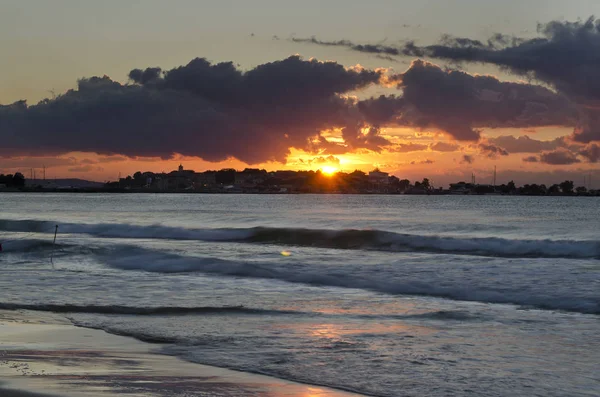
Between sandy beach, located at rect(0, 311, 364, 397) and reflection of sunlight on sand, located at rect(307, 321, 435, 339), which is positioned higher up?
sandy beach, located at rect(0, 311, 364, 397)

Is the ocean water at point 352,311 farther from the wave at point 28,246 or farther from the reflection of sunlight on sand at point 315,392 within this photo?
the wave at point 28,246

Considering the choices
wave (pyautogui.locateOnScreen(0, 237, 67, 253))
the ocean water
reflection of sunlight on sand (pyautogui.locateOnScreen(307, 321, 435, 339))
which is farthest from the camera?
wave (pyautogui.locateOnScreen(0, 237, 67, 253))

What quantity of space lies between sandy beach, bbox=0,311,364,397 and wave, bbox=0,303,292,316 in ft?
9.25

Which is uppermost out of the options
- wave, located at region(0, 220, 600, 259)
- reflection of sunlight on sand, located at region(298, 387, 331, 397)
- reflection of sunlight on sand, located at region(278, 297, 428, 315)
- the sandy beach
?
the sandy beach

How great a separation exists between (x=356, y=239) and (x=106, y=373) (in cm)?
3164

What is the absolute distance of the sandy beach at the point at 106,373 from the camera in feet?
27.0

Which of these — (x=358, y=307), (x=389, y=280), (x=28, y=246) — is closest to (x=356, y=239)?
(x=28, y=246)

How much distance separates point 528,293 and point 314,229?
31721 mm

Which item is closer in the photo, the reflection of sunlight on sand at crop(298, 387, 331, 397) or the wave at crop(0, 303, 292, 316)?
the reflection of sunlight on sand at crop(298, 387, 331, 397)

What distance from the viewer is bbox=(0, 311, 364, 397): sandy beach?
822 cm

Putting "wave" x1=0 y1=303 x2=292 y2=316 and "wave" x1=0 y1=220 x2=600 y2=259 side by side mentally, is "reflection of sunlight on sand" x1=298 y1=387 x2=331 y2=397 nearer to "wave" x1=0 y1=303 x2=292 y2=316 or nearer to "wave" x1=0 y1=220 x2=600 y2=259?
"wave" x1=0 y1=303 x2=292 y2=316

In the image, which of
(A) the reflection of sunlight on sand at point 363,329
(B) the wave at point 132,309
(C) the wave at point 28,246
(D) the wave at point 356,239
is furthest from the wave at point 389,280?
(D) the wave at point 356,239

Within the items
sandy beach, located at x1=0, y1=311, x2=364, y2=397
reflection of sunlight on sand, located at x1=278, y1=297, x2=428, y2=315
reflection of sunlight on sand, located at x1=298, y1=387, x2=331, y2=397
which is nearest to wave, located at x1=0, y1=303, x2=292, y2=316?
reflection of sunlight on sand, located at x1=278, y1=297, x2=428, y2=315

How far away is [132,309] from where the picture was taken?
15070 millimetres
